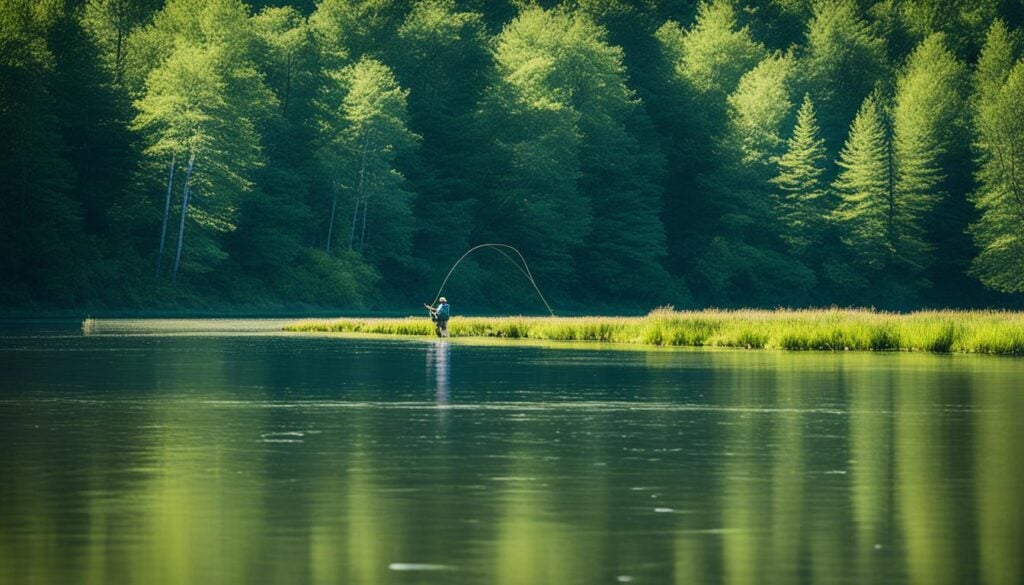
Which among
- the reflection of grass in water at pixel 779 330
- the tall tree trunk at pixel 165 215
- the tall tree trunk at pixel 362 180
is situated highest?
the tall tree trunk at pixel 362 180

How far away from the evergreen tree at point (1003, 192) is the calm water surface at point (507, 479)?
8148 cm

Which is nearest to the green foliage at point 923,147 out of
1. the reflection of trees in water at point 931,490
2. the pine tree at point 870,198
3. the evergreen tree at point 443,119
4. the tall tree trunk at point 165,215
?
the pine tree at point 870,198

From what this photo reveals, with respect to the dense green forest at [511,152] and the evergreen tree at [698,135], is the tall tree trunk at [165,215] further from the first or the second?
the evergreen tree at [698,135]

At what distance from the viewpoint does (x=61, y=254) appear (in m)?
86.4

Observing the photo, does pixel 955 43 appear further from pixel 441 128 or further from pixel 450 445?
pixel 450 445

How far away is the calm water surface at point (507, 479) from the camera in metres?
13.5

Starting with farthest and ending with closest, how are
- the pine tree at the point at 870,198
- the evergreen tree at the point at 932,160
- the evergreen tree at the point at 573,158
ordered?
the evergreen tree at the point at 932,160, the pine tree at the point at 870,198, the evergreen tree at the point at 573,158

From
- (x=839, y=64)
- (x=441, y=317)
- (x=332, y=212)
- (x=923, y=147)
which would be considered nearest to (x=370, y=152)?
(x=332, y=212)

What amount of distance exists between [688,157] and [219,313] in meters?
47.1

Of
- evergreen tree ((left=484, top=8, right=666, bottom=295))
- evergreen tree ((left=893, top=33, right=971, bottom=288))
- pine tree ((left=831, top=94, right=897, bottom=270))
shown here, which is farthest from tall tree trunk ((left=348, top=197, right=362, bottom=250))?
evergreen tree ((left=893, top=33, right=971, bottom=288))

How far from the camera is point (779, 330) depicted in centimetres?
5569

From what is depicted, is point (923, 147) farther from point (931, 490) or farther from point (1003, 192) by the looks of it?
point (931, 490)

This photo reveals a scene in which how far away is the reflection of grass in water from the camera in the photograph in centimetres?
5372

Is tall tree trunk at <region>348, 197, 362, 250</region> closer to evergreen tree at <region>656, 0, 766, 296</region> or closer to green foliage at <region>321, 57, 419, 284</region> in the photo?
green foliage at <region>321, 57, 419, 284</region>
